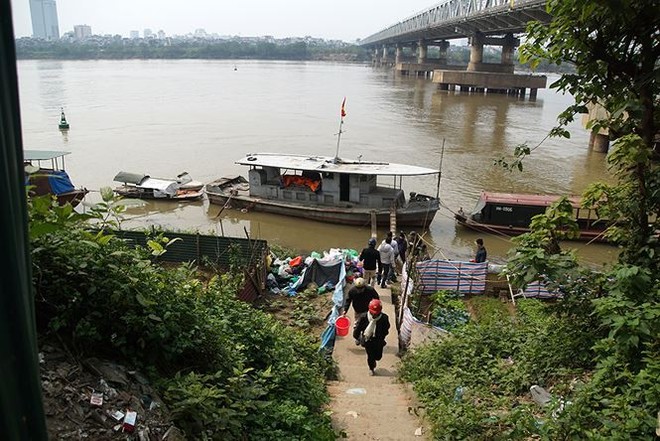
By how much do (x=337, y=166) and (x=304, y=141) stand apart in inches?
733

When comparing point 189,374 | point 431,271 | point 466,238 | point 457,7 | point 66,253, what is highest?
point 457,7

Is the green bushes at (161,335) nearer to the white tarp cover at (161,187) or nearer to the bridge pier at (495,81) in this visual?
the white tarp cover at (161,187)

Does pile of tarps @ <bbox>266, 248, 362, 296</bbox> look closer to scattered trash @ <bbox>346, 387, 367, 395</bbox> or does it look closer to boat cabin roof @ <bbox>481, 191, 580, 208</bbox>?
scattered trash @ <bbox>346, 387, 367, 395</bbox>

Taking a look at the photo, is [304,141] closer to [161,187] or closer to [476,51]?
[161,187]

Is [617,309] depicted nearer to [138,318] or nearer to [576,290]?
[576,290]

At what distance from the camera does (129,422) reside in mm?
3504

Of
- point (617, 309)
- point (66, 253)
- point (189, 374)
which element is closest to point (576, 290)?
point (617, 309)

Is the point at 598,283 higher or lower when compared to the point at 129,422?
higher

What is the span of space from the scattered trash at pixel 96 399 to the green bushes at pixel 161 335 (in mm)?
470

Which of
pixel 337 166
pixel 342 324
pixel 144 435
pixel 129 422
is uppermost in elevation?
pixel 129 422

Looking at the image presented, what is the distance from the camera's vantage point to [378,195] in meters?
19.6

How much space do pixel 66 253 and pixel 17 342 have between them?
319cm

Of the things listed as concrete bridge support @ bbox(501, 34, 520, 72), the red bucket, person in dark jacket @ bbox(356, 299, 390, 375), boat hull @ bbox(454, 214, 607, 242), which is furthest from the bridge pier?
person in dark jacket @ bbox(356, 299, 390, 375)

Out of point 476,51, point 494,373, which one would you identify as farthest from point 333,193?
point 476,51
